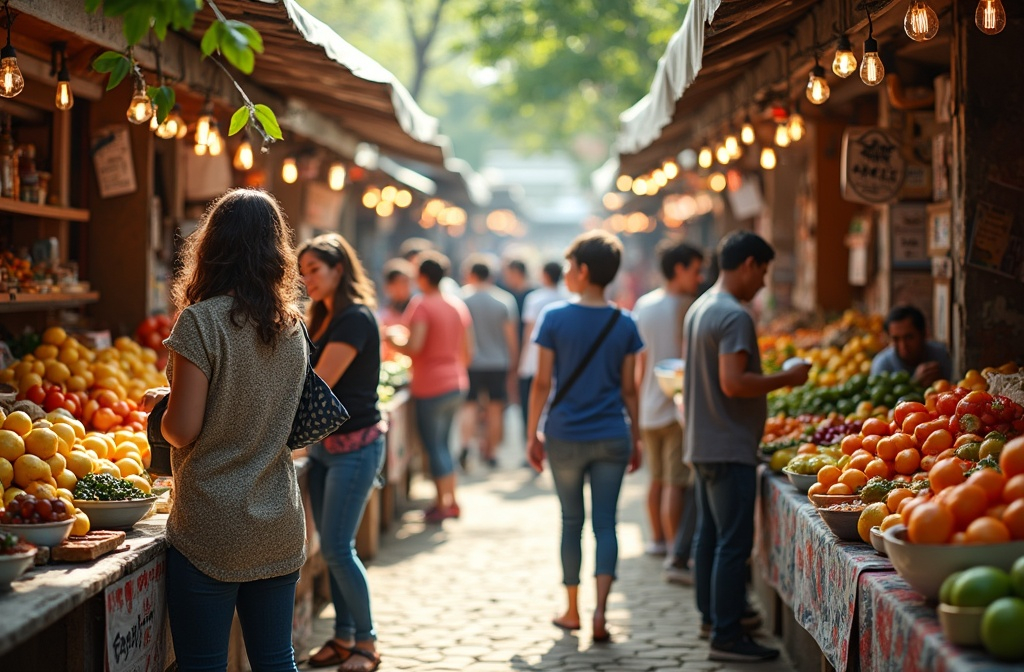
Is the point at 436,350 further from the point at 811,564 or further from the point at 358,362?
the point at 811,564

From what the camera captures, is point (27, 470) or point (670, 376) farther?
point (670, 376)

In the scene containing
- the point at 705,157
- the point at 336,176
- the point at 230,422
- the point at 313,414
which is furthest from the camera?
the point at 336,176

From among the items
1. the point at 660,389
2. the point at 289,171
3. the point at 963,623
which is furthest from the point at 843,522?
the point at 289,171

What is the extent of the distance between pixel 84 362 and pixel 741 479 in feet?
11.0

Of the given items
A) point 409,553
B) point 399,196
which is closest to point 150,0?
point 409,553

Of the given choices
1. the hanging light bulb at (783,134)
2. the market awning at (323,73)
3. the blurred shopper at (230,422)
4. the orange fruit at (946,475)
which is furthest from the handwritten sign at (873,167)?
the blurred shopper at (230,422)

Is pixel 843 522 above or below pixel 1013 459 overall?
below

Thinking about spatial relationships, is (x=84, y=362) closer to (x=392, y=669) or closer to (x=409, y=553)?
(x=392, y=669)

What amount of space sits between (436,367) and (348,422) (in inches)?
157

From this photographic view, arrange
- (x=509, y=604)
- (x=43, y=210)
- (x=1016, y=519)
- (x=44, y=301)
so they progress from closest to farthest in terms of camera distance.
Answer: (x=1016, y=519)
(x=44, y=301)
(x=43, y=210)
(x=509, y=604)

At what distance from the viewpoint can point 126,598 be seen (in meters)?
3.84

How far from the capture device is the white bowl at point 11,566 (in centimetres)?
332

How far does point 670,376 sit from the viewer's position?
24.8 ft

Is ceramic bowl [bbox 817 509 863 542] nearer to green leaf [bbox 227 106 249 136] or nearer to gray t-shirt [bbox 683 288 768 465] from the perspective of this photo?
gray t-shirt [bbox 683 288 768 465]
